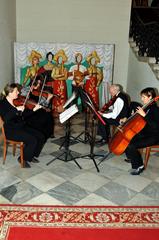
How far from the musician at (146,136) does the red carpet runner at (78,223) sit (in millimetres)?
1016

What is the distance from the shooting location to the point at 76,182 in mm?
4145

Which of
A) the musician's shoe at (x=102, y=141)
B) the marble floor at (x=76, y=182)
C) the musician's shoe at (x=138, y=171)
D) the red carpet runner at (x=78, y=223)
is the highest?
the musician's shoe at (x=102, y=141)

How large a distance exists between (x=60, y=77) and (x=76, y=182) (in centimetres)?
385

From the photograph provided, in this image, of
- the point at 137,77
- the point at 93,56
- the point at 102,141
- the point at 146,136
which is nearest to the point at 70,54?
the point at 93,56

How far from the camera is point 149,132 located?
4.56 metres

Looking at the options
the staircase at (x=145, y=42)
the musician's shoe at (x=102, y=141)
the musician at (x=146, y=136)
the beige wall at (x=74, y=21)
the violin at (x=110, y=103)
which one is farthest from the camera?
the beige wall at (x=74, y=21)

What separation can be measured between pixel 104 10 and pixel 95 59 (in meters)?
1.43

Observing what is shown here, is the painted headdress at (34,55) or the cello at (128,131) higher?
the painted headdress at (34,55)

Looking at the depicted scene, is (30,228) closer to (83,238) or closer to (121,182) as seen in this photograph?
(83,238)

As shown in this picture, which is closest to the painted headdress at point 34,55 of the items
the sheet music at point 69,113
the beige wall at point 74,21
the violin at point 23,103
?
the beige wall at point 74,21

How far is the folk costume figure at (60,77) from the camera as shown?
736cm

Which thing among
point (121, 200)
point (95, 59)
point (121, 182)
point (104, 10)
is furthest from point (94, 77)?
point (121, 200)

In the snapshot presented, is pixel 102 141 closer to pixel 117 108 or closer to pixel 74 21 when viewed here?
pixel 117 108

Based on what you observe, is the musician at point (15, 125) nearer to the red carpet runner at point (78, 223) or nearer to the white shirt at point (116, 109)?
the red carpet runner at point (78, 223)
